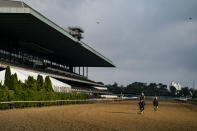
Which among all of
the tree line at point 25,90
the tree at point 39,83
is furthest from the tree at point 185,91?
the tree at point 39,83

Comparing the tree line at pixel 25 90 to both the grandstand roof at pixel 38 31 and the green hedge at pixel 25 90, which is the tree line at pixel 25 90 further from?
the grandstand roof at pixel 38 31

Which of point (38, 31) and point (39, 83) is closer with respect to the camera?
point (39, 83)

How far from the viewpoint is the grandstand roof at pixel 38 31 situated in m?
37.2

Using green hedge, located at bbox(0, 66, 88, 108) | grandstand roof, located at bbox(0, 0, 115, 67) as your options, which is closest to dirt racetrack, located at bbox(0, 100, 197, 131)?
green hedge, located at bbox(0, 66, 88, 108)

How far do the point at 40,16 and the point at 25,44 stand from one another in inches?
661

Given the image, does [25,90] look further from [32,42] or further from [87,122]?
[32,42]

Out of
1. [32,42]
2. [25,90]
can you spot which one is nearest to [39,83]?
[25,90]

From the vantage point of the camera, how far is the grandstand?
126 feet

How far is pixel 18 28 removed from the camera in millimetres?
44594

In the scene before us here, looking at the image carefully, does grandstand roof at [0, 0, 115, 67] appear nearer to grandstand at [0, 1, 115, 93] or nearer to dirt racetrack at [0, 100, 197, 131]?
grandstand at [0, 1, 115, 93]

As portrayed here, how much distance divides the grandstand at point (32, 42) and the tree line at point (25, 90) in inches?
373

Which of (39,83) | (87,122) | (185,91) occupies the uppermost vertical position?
(39,83)

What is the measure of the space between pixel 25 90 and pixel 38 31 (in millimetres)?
19794

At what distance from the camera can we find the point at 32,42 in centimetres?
5544
